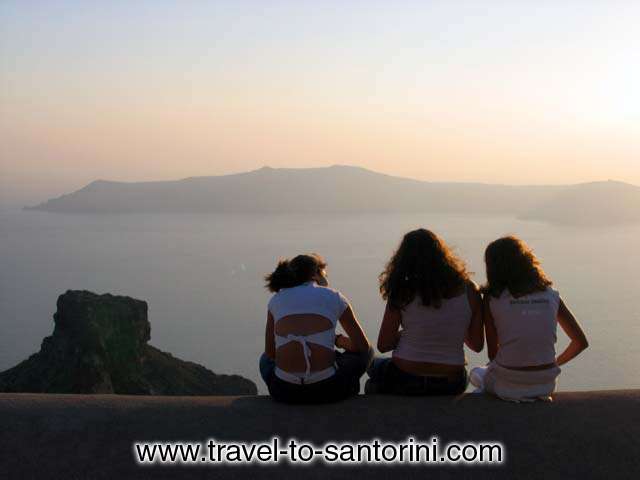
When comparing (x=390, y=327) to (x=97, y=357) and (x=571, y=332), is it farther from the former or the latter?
(x=97, y=357)

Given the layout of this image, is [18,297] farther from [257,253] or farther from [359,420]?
[359,420]

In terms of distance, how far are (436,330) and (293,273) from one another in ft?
3.08

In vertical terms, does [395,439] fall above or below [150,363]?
above

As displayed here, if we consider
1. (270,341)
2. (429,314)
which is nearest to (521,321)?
(429,314)

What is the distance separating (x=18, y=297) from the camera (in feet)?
283

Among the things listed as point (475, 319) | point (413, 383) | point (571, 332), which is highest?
point (475, 319)

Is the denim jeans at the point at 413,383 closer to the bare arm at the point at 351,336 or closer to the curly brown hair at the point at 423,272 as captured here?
the bare arm at the point at 351,336

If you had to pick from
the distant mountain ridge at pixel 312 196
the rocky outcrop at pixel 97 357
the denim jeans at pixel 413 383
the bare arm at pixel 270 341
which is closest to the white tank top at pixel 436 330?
the denim jeans at pixel 413 383

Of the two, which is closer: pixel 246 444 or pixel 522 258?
pixel 246 444

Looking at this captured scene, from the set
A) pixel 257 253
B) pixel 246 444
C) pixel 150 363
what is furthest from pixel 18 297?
pixel 246 444

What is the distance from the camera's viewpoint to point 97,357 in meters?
37.8

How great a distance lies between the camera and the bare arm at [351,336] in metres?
3.88

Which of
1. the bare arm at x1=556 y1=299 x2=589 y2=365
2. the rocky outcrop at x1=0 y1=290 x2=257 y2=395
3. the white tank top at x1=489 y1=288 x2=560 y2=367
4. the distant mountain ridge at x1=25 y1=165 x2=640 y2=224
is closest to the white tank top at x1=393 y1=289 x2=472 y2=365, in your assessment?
the white tank top at x1=489 y1=288 x2=560 y2=367

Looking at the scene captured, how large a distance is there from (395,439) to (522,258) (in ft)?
4.31
